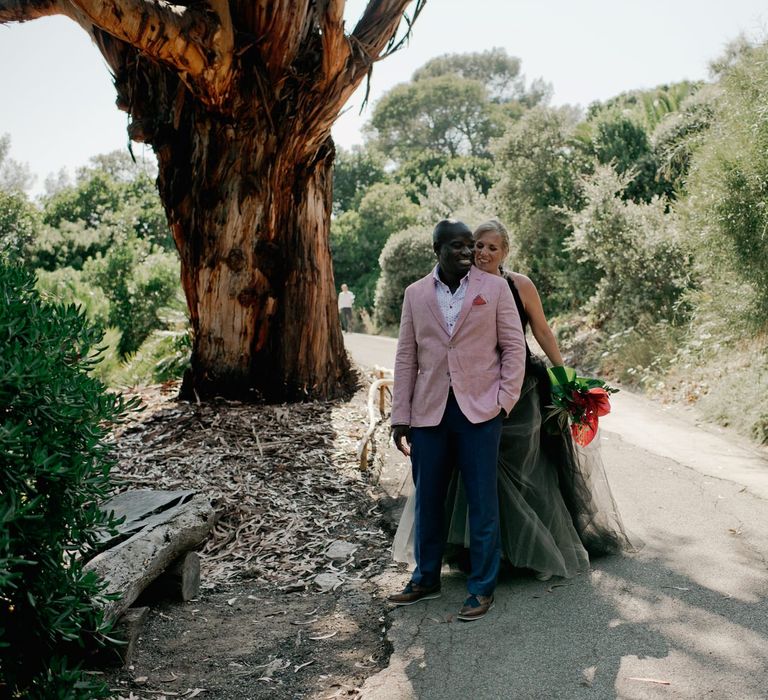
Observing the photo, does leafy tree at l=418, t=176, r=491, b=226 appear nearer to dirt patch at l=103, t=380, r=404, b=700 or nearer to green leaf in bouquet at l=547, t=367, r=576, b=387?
dirt patch at l=103, t=380, r=404, b=700

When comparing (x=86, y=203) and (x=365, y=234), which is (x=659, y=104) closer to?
(x=365, y=234)

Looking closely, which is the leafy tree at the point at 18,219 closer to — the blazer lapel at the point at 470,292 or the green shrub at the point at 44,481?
the blazer lapel at the point at 470,292

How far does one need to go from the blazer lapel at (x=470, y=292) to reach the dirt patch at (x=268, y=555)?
1860 mm

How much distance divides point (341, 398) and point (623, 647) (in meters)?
6.15

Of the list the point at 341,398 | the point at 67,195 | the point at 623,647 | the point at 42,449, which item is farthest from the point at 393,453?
the point at 67,195

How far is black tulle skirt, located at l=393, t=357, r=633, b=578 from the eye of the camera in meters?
5.03

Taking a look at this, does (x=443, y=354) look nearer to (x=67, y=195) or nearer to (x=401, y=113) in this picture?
(x=67, y=195)

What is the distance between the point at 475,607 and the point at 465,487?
2.26ft

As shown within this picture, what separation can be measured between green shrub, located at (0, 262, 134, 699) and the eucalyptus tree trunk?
4.48 metres

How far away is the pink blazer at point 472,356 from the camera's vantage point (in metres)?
4.68

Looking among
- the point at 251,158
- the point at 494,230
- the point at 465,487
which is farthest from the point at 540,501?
the point at 251,158

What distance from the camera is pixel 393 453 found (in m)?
8.71

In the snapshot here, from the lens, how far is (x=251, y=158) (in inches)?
338

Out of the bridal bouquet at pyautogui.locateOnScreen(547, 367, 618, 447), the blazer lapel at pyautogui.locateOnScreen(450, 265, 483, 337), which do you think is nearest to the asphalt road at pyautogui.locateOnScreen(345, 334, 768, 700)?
the bridal bouquet at pyautogui.locateOnScreen(547, 367, 618, 447)
